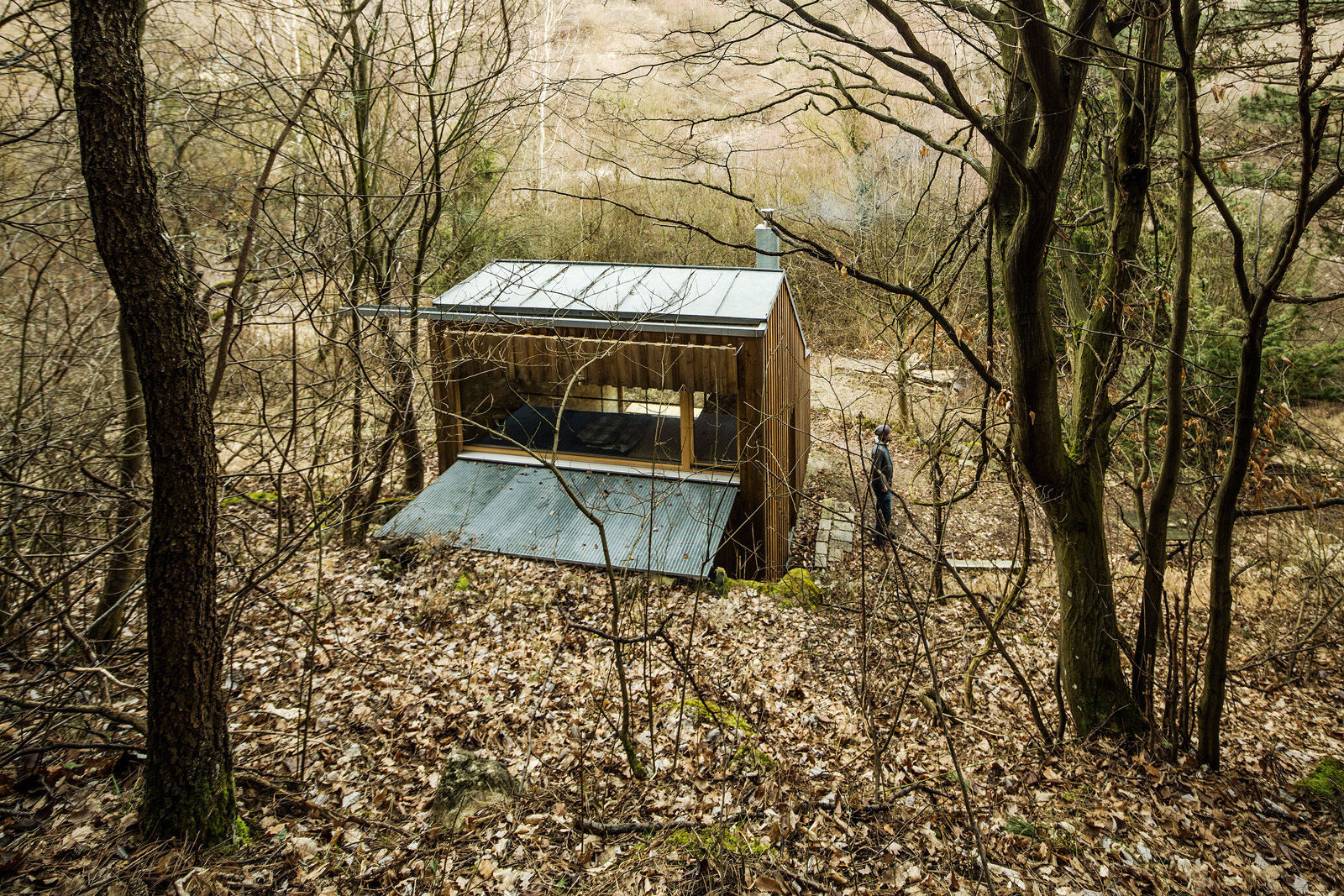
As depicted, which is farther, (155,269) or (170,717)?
(170,717)

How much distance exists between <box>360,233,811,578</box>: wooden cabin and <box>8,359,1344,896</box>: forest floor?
3.74 ft

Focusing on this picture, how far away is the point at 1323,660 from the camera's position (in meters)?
7.45

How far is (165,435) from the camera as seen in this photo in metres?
2.86

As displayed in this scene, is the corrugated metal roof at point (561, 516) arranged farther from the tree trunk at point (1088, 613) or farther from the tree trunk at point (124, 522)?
the tree trunk at point (1088, 613)

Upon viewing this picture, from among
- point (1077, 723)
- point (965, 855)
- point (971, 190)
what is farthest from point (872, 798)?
point (971, 190)

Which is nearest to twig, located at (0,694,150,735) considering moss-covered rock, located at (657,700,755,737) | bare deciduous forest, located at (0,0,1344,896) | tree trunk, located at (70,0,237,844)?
bare deciduous forest, located at (0,0,1344,896)

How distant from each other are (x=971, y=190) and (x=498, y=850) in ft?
72.5

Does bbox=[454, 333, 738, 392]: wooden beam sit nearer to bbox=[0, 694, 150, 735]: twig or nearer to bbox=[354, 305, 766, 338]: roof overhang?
bbox=[354, 305, 766, 338]: roof overhang

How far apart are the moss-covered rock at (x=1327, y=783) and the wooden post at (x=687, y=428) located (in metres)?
6.18

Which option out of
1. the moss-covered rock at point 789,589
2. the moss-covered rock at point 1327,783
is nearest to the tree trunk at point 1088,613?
the moss-covered rock at point 1327,783

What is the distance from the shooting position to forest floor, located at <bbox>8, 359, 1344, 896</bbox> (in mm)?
3506

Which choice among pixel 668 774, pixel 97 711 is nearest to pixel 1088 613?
pixel 668 774

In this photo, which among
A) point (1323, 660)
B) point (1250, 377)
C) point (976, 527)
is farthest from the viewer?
point (976, 527)

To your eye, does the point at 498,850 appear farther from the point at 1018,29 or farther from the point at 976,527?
the point at 976,527
